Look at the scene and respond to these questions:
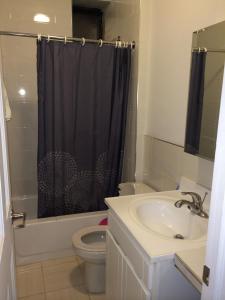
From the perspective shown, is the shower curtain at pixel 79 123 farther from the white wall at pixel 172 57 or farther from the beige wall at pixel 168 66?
the white wall at pixel 172 57

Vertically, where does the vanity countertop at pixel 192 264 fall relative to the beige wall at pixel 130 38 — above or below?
below

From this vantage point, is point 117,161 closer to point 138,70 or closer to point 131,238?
point 138,70

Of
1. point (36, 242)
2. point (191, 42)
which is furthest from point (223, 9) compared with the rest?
point (36, 242)

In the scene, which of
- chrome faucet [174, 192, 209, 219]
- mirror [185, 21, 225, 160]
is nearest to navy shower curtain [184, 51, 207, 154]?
mirror [185, 21, 225, 160]

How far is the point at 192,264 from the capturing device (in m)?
1.05

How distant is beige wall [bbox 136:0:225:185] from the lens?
5.55ft

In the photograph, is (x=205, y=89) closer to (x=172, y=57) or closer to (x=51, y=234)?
(x=172, y=57)

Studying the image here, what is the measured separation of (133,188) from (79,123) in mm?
762

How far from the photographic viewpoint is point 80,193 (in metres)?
2.62

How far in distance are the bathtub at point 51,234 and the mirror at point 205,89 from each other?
0.72m

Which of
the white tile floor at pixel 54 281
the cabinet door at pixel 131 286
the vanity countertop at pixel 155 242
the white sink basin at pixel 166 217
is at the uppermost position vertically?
the vanity countertop at pixel 155 242

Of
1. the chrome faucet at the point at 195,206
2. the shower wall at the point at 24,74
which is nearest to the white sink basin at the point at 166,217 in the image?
the chrome faucet at the point at 195,206

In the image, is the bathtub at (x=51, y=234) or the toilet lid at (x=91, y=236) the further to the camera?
the bathtub at (x=51, y=234)

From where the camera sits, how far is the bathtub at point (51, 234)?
234 cm
